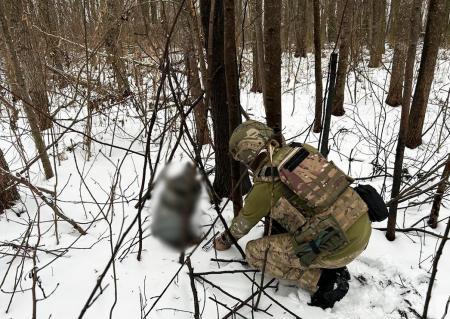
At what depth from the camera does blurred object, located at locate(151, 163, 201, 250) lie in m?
0.19

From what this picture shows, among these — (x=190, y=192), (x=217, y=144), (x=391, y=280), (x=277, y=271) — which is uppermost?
(x=190, y=192)

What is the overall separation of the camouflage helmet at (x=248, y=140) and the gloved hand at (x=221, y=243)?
0.67 meters

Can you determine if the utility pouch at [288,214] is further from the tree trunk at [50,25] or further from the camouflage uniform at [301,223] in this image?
the tree trunk at [50,25]

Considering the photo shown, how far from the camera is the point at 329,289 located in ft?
5.99

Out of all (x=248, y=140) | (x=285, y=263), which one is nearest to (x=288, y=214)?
(x=285, y=263)

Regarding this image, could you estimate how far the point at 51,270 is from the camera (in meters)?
1.95

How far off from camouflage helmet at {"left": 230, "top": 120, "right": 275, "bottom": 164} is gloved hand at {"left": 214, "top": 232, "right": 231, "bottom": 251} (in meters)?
0.67

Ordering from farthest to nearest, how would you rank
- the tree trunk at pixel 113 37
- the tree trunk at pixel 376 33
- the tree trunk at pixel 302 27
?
1. the tree trunk at pixel 302 27
2. the tree trunk at pixel 376 33
3. the tree trunk at pixel 113 37

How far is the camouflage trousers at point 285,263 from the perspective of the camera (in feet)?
6.15

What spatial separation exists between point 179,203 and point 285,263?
186 cm

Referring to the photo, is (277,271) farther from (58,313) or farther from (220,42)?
(220,42)

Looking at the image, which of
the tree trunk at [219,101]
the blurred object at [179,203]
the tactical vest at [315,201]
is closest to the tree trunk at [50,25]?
the tree trunk at [219,101]

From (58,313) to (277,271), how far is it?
1.28 m

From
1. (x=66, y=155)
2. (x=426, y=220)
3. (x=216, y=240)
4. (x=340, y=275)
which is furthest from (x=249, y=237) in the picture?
(x=66, y=155)
